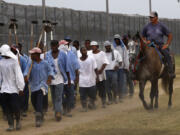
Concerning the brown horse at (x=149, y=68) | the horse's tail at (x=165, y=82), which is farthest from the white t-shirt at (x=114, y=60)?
the brown horse at (x=149, y=68)

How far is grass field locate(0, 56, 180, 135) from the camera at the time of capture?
970 centimetres

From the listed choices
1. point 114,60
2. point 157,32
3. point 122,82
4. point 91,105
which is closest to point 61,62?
point 91,105

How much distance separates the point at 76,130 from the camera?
10.1 metres

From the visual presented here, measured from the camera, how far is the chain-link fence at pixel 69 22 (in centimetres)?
2523

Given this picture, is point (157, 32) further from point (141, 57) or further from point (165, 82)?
point (165, 82)

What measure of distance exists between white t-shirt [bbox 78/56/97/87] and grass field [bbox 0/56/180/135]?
2.45 feet

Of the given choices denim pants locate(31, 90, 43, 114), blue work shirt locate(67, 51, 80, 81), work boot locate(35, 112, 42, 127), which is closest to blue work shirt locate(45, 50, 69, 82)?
blue work shirt locate(67, 51, 80, 81)

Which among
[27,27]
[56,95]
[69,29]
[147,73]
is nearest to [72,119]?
[56,95]

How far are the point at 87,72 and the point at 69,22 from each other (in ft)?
53.9

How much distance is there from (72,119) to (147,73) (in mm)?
2322

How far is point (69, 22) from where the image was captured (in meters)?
30.0

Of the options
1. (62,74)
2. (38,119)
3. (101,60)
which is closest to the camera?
(38,119)

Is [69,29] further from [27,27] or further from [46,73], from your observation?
[46,73]

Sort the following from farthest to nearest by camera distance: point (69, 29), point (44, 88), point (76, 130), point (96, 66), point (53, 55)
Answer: point (69, 29)
point (96, 66)
point (53, 55)
point (44, 88)
point (76, 130)
